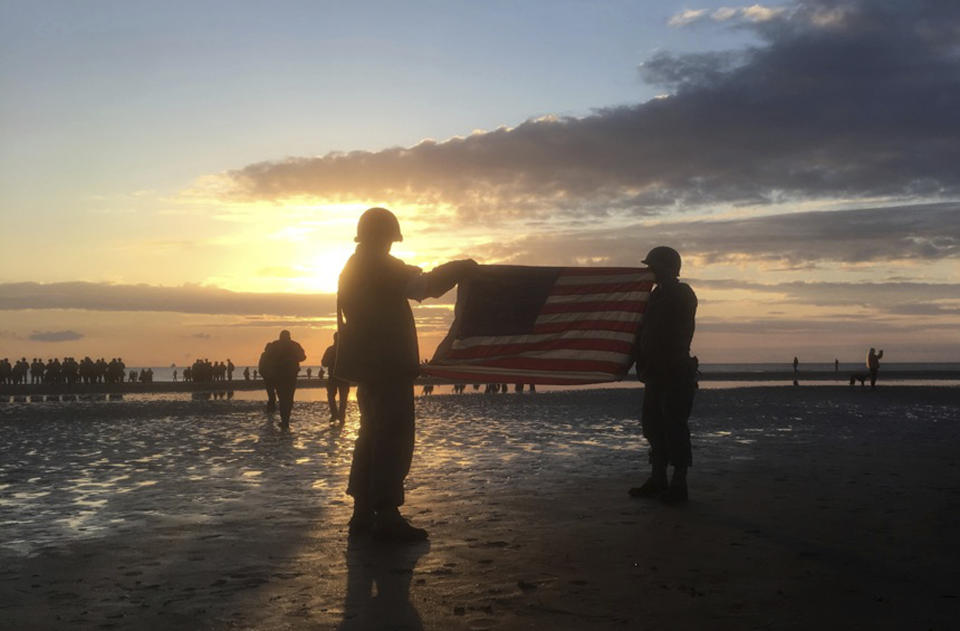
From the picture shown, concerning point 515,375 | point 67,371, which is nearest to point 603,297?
point 515,375

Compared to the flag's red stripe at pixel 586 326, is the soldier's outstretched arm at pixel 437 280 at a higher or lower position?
higher

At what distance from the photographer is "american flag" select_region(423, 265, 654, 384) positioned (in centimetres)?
791

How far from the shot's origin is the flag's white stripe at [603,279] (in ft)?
27.7

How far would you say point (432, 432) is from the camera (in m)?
19.8

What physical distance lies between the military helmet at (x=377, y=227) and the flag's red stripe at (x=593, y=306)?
1.53m

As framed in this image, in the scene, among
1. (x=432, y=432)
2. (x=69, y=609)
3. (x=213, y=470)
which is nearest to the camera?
(x=69, y=609)

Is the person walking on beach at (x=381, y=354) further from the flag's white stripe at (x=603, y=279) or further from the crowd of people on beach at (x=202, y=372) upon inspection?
the crowd of people on beach at (x=202, y=372)

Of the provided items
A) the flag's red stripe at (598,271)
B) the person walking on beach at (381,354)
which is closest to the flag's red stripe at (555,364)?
the flag's red stripe at (598,271)

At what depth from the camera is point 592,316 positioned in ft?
27.6

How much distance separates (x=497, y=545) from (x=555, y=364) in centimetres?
203

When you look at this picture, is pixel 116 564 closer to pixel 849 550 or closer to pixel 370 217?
pixel 370 217

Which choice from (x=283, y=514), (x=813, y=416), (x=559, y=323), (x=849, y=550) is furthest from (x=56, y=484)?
(x=813, y=416)

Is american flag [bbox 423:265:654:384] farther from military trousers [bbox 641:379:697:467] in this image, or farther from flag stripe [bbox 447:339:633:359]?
military trousers [bbox 641:379:697:467]

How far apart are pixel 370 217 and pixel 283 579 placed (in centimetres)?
307
